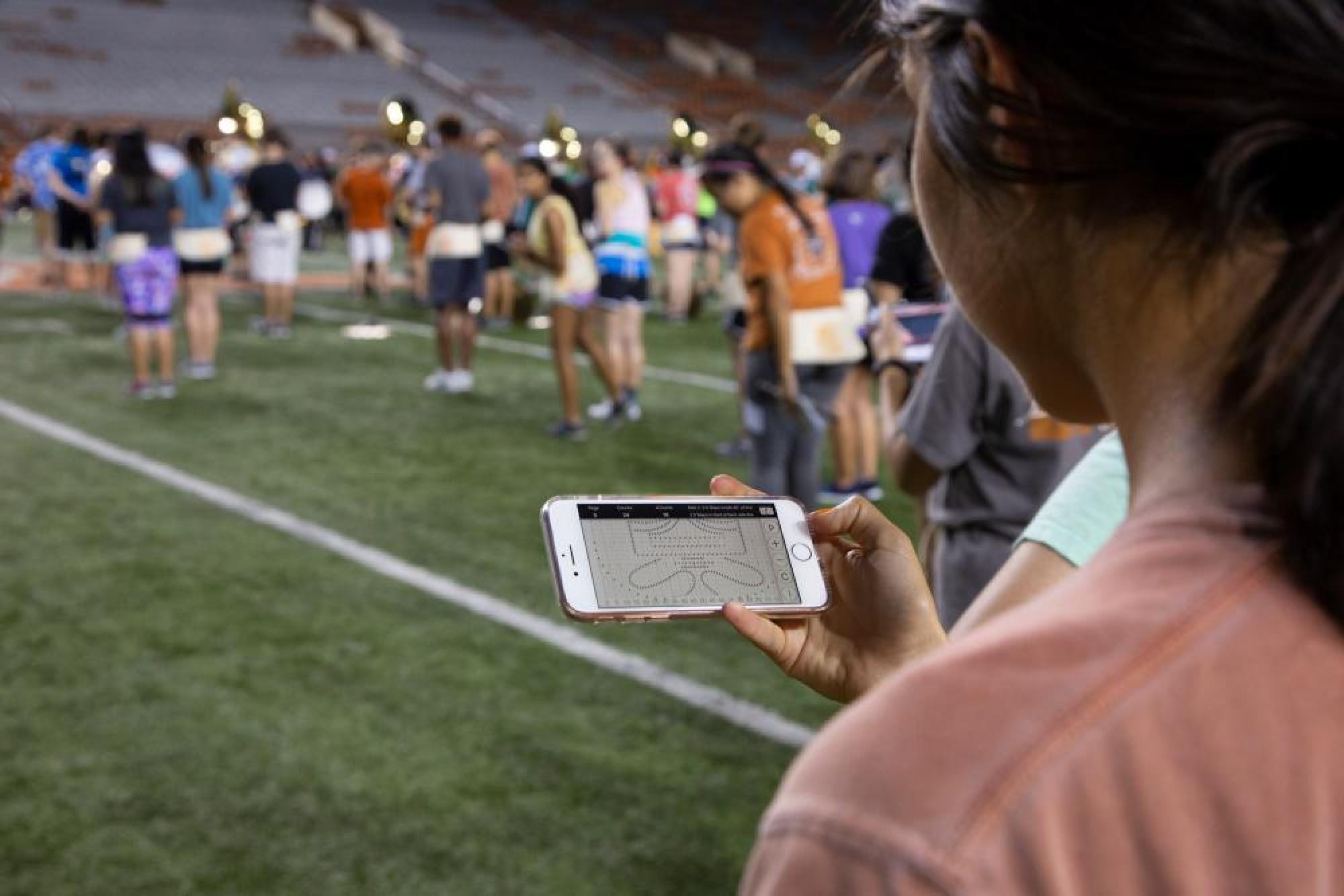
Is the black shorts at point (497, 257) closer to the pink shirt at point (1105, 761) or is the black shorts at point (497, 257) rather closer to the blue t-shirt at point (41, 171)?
the blue t-shirt at point (41, 171)

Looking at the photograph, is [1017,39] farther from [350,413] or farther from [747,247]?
[350,413]

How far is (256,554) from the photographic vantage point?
6.26 metres

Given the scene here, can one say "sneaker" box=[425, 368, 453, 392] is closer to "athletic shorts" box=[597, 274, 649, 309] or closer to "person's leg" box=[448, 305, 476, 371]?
"person's leg" box=[448, 305, 476, 371]

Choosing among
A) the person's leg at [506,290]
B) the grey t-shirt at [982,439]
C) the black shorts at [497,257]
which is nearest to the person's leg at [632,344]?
the black shorts at [497,257]

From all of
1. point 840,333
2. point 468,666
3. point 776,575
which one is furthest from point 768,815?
point 840,333

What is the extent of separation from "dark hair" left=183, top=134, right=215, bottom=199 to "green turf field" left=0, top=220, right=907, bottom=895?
261 cm

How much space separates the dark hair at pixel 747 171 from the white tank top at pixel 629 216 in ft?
11.6

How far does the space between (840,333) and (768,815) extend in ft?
19.5

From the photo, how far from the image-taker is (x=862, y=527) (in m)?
1.32

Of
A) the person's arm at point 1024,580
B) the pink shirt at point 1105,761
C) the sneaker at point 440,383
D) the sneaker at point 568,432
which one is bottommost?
the sneaker at point 568,432

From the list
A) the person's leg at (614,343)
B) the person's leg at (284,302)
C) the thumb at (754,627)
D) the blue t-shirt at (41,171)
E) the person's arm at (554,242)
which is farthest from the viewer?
the blue t-shirt at (41,171)

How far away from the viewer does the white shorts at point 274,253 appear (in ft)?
43.0

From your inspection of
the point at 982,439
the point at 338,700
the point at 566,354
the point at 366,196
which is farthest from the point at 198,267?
the point at 982,439

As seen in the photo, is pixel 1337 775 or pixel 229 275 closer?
pixel 1337 775
